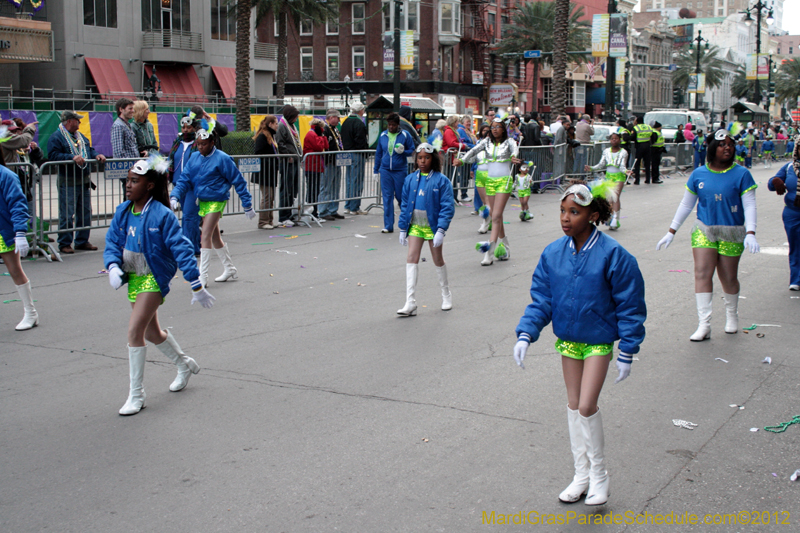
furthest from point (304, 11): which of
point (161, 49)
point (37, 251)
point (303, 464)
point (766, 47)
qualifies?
point (766, 47)

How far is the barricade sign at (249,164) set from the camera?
13539 mm

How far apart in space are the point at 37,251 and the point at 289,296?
14.6 ft

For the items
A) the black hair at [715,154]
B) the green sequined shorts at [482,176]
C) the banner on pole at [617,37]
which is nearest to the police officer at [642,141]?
the banner on pole at [617,37]

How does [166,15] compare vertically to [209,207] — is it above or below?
above

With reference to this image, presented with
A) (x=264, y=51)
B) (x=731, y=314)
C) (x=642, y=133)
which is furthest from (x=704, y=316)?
(x=264, y=51)

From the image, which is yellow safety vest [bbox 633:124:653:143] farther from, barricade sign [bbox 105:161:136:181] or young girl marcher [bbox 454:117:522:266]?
barricade sign [bbox 105:161:136:181]

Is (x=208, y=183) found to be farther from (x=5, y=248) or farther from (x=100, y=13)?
(x=100, y=13)

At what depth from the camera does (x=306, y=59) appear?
66.1m

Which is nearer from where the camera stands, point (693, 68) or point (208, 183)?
point (208, 183)

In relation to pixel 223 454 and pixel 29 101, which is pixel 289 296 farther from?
pixel 29 101

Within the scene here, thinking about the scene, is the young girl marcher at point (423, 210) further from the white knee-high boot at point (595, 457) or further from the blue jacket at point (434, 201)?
the white knee-high boot at point (595, 457)

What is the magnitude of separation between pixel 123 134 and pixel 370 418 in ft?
28.5

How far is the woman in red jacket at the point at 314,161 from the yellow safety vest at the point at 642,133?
42.0 ft

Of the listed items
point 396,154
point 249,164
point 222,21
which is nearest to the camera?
point 249,164
